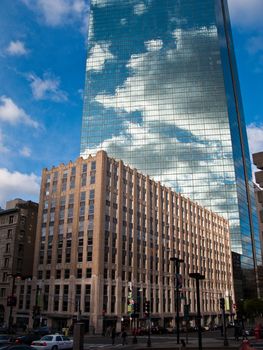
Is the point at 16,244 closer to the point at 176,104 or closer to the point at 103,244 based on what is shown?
the point at 103,244

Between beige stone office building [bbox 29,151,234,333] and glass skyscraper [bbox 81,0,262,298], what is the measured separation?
153ft

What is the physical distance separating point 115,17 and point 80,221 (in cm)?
14241

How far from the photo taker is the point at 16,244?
93188 millimetres

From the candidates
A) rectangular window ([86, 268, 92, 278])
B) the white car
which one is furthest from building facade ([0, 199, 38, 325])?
the white car

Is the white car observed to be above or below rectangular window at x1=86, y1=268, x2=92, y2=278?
below

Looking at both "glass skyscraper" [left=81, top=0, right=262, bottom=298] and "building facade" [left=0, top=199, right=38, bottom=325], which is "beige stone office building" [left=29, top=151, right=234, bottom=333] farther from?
"glass skyscraper" [left=81, top=0, right=262, bottom=298]

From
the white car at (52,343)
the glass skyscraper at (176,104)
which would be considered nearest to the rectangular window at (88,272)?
the white car at (52,343)

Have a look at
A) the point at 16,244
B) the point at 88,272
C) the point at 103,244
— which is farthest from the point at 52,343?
the point at 16,244

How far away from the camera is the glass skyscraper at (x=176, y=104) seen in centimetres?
14488

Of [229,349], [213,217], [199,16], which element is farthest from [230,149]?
[229,349]

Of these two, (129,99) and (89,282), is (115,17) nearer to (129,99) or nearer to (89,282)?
(129,99)

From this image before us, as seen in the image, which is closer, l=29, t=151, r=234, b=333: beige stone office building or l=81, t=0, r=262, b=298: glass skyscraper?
l=29, t=151, r=234, b=333: beige stone office building

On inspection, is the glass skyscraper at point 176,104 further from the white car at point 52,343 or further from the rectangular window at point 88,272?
the white car at point 52,343

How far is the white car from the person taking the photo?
3284 cm
